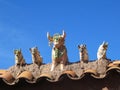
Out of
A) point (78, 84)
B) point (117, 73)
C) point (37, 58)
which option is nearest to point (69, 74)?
point (78, 84)

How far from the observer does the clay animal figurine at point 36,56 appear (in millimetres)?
14725

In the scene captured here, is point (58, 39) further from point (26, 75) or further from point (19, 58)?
point (26, 75)

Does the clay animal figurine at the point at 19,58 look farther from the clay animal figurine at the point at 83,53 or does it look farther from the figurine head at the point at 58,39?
the clay animal figurine at the point at 83,53

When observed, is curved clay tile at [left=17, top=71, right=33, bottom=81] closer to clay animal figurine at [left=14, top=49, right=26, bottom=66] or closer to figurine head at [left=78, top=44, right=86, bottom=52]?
clay animal figurine at [left=14, top=49, right=26, bottom=66]

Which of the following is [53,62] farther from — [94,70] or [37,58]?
[94,70]

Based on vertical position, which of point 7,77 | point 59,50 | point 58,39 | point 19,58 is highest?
point 58,39

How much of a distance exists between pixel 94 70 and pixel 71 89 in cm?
85

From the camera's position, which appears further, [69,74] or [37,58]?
[37,58]

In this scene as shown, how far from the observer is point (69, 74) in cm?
1280

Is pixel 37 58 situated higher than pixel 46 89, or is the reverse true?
pixel 37 58

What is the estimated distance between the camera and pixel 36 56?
48.5 ft

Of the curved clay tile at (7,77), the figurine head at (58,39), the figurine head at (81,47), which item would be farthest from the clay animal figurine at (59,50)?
the curved clay tile at (7,77)

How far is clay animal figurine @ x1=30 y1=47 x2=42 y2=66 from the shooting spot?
14.7 m

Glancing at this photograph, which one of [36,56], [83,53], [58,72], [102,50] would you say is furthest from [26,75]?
[102,50]
